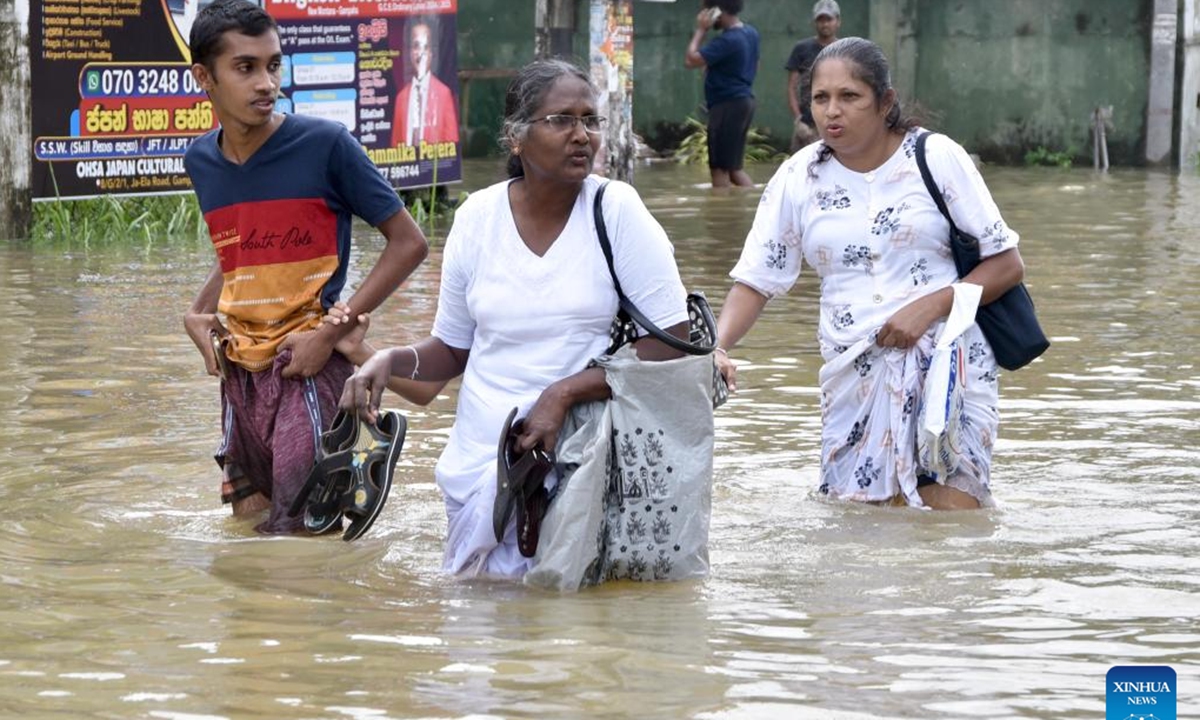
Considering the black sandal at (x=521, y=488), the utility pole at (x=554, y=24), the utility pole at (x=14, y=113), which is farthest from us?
the utility pole at (x=554, y=24)

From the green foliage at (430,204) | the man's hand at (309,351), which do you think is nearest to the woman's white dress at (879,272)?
the man's hand at (309,351)

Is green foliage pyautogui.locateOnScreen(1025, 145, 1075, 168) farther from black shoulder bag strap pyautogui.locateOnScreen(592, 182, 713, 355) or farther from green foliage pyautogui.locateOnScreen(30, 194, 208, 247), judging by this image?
black shoulder bag strap pyautogui.locateOnScreen(592, 182, 713, 355)

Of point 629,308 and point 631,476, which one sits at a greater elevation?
point 629,308

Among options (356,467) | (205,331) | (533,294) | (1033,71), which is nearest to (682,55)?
(1033,71)

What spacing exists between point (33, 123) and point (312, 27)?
86.7 inches

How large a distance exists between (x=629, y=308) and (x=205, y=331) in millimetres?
1420

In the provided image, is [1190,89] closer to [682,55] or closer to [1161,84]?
[1161,84]

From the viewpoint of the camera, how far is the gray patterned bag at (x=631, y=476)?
516 cm

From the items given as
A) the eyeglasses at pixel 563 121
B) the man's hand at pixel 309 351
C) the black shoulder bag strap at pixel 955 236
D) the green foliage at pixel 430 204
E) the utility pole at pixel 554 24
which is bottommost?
the green foliage at pixel 430 204

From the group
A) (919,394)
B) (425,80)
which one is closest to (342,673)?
(919,394)

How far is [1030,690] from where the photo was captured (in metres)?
4.36

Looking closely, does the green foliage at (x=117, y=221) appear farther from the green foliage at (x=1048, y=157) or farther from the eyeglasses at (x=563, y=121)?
the green foliage at (x=1048, y=157)

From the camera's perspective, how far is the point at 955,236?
6191 millimetres

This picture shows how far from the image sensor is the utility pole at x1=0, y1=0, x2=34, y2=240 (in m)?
13.2
